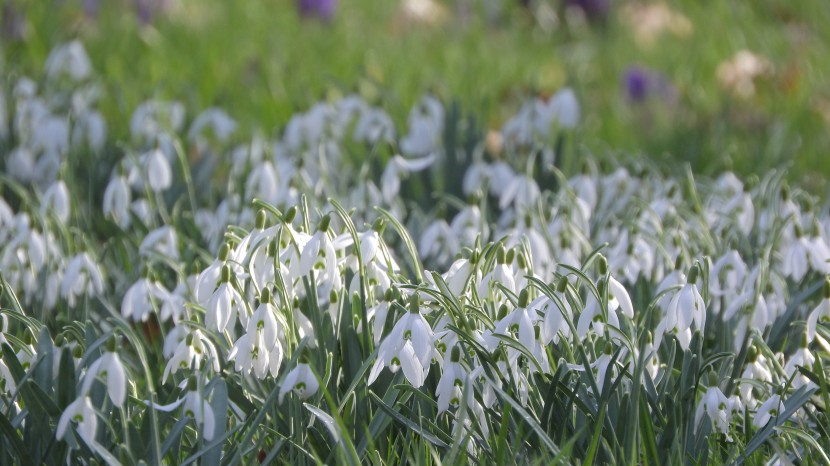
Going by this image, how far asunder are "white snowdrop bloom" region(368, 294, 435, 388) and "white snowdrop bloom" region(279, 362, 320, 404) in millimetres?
120

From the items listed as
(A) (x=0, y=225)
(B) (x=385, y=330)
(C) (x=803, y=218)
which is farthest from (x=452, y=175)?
(B) (x=385, y=330)

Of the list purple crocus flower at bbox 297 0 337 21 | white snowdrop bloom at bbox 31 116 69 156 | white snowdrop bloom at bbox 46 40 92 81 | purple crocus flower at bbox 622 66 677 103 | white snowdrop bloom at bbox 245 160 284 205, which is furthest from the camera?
purple crocus flower at bbox 297 0 337 21

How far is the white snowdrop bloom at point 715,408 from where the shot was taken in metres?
1.69

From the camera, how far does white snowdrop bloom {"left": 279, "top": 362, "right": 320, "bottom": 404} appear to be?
1641 mm

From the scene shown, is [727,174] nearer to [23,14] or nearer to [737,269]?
[737,269]

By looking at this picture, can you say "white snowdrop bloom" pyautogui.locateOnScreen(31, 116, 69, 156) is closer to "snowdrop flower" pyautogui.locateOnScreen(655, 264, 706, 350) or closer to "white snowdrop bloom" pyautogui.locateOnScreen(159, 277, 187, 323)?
"white snowdrop bloom" pyautogui.locateOnScreen(159, 277, 187, 323)

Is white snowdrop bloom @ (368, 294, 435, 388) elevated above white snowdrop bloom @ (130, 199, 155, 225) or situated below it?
above

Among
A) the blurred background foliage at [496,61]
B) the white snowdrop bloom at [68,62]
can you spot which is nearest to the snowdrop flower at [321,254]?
the blurred background foliage at [496,61]

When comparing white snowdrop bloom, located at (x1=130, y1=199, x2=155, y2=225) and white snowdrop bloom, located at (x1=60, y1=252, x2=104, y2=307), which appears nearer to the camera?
white snowdrop bloom, located at (x1=60, y1=252, x2=104, y2=307)

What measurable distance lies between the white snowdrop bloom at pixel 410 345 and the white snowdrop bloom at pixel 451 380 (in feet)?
0.12

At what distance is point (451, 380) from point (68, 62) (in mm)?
2491

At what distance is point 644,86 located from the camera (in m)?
4.70

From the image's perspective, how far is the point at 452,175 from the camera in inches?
131

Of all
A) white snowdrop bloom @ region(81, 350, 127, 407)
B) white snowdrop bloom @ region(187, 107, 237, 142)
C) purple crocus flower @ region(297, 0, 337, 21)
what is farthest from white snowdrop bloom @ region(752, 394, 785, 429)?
purple crocus flower @ region(297, 0, 337, 21)
